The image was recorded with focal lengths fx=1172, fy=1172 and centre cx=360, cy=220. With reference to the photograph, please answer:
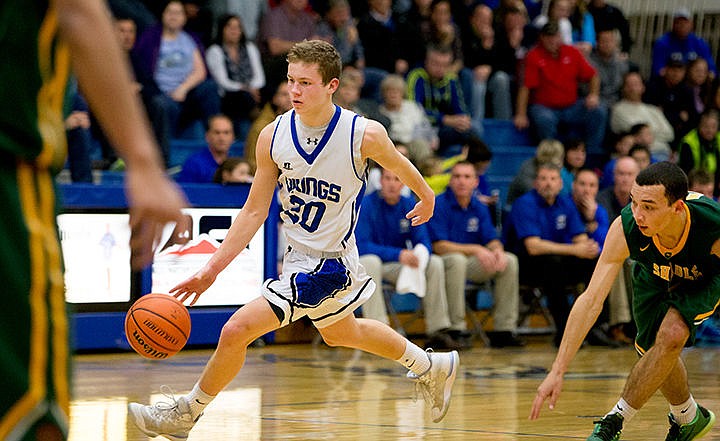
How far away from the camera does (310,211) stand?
5.27m

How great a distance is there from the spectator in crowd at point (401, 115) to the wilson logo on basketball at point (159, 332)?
6.26 metres

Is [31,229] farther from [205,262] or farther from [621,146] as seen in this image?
[621,146]

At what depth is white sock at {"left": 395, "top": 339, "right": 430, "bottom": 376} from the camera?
226 inches

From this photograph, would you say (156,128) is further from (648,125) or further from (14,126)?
(14,126)

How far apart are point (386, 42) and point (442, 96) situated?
88 cm

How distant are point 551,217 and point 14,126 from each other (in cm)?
914

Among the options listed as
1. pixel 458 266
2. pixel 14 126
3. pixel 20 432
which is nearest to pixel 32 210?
pixel 14 126

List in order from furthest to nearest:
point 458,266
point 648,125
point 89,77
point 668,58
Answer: point 668,58
point 648,125
point 458,266
point 89,77

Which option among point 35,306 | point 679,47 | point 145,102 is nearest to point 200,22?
point 145,102

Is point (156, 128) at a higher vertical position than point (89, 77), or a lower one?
lower

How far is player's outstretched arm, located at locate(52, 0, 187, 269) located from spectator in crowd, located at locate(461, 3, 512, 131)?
11.7 m

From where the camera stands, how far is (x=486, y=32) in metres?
14.0

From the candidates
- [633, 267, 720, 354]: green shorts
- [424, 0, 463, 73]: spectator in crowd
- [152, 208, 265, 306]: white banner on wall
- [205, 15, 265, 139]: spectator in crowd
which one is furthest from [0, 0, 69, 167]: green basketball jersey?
[424, 0, 463, 73]: spectator in crowd

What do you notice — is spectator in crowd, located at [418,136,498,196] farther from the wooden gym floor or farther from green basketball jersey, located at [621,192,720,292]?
green basketball jersey, located at [621,192,720,292]
